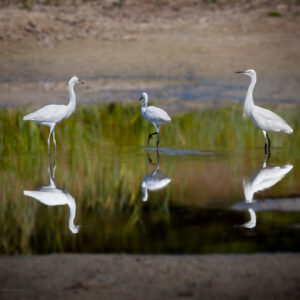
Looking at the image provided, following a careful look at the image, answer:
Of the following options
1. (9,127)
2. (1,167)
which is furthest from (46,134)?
(1,167)

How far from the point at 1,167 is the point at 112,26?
12710 millimetres

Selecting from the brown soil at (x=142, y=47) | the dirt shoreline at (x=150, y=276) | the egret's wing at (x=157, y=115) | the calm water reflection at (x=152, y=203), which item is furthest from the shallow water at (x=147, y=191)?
the brown soil at (x=142, y=47)

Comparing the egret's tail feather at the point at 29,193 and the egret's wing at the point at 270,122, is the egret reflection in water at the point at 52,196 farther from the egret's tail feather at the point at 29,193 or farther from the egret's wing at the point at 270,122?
the egret's wing at the point at 270,122

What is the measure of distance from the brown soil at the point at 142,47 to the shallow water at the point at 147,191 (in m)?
4.59

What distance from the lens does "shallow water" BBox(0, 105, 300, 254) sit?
5.81 meters

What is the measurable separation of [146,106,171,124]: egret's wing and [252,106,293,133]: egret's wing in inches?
52.2

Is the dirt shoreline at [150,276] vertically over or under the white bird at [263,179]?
over

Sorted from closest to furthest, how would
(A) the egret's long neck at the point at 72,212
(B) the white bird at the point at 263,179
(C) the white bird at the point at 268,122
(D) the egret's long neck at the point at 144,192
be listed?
(A) the egret's long neck at the point at 72,212
(D) the egret's long neck at the point at 144,192
(B) the white bird at the point at 263,179
(C) the white bird at the point at 268,122

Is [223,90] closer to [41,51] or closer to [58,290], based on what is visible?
[41,51]

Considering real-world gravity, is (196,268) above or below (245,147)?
above

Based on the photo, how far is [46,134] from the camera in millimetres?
12180

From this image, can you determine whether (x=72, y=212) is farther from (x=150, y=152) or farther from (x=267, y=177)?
(x=150, y=152)

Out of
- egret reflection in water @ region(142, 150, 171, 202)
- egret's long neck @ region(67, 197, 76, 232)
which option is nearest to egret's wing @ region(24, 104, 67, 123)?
egret reflection in water @ region(142, 150, 171, 202)

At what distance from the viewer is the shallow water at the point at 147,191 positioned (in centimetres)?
581
